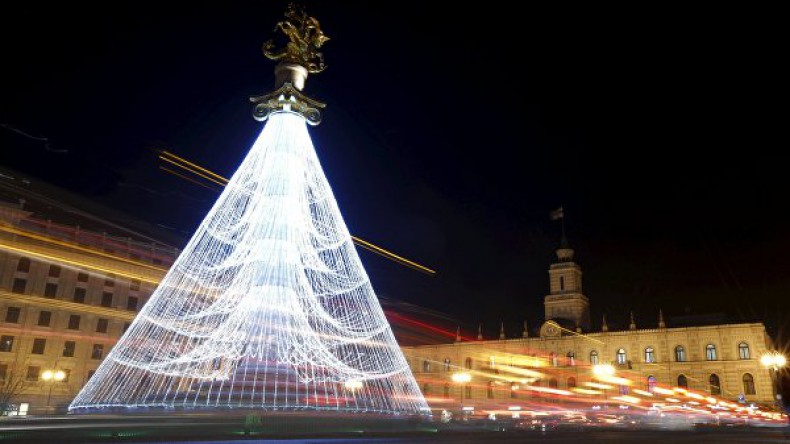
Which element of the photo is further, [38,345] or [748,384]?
[748,384]

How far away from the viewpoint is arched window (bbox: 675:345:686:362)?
63.1m

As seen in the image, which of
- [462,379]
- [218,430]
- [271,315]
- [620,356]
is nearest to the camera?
[218,430]

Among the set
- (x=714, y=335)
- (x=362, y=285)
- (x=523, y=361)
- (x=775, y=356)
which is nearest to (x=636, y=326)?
(x=714, y=335)

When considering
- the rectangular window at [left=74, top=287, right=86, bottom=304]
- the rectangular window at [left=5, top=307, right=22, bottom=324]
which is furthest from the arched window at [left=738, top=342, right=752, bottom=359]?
the rectangular window at [left=5, top=307, right=22, bottom=324]

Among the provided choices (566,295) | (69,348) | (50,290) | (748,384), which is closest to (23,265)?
(50,290)

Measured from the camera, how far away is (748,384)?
58.8 m

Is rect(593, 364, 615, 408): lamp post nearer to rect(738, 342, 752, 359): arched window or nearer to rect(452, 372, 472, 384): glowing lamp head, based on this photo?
rect(738, 342, 752, 359): arched window

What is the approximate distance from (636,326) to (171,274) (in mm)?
61445

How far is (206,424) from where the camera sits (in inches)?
663

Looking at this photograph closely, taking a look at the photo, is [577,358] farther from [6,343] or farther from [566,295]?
[6,343]

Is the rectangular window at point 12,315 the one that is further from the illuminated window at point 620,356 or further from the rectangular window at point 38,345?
the illuminated window at point 620,356

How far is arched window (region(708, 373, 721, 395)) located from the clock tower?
16121mm

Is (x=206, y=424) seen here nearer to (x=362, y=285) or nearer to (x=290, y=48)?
(x=362, y=285)

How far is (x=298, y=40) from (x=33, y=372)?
123 ft
